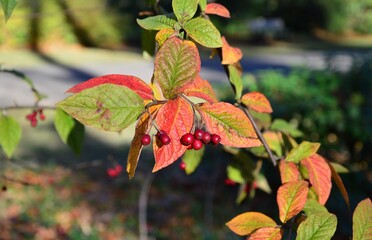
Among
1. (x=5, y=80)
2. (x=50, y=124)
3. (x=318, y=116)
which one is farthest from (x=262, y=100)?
(x=5, y=80)

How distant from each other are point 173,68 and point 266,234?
268 millimetres

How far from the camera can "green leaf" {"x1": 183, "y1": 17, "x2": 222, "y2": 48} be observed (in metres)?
0.73

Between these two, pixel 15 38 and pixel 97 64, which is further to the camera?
pixel 15 38

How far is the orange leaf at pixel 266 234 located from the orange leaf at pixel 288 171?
0.16 metres

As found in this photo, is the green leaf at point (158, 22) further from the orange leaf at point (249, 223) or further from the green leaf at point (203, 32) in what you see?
the orange leaf at point (249, 223)

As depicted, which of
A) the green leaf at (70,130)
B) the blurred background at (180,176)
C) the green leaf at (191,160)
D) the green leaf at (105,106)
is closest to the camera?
the green leaf at (105,106)

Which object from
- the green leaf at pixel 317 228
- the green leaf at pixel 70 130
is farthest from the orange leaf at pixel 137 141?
the green leaf at pixel 70 130

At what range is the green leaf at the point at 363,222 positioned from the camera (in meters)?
0.74

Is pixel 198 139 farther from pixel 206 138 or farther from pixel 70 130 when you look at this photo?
pixel 70 130

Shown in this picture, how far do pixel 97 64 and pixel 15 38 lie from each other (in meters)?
2.88

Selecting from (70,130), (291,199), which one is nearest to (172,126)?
(291,199)

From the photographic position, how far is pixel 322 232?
2.30 feet

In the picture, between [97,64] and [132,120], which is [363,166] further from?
[97,64]

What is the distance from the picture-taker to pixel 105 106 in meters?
0.65
